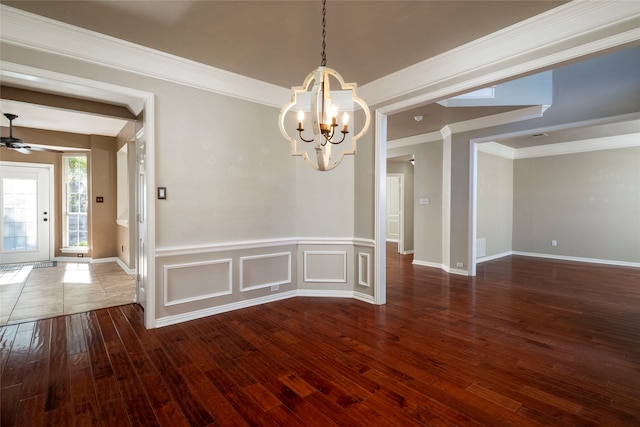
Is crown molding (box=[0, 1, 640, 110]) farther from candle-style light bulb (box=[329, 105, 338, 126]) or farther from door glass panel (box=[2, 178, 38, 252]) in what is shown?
door glass panel (box=[2, 178, 38, 252])

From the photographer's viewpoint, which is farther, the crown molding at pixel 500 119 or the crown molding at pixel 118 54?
the crown molding at pixel 500 119

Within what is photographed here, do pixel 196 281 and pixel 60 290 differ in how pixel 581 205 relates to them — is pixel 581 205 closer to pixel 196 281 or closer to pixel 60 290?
pixel 196 281

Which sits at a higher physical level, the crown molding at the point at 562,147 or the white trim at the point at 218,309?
the crown molding at the point at 562,147

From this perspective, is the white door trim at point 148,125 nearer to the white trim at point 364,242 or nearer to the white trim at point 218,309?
the white trim at point 218,309

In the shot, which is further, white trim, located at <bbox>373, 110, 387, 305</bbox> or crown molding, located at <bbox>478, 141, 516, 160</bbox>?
crown molding, located at <bbox>478, 141, 516, 160</bbox>

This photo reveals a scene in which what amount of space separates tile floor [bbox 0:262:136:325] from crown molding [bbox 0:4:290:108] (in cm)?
297

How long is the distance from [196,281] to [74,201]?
566 centimetres

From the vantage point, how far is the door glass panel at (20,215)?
6.44 m

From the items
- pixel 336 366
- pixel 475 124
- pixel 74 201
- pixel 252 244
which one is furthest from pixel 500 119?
pixel 74 201

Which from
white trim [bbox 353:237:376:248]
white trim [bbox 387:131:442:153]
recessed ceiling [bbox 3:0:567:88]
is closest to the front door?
recessed ceiling [bbox 3:0:567:88]

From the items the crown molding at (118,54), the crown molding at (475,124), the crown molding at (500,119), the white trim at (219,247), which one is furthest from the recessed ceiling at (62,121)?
the crown molding at (500,119)

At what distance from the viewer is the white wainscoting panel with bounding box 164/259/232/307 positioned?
335 centimetres

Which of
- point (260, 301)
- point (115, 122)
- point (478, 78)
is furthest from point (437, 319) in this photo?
point (115, 122)

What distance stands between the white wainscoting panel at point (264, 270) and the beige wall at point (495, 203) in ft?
16.4
